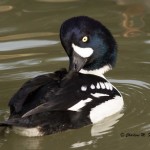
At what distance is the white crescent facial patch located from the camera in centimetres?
789

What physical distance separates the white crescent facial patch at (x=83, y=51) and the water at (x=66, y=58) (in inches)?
28.4

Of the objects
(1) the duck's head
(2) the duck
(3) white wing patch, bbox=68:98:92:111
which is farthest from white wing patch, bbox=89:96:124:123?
(1) the duck's head

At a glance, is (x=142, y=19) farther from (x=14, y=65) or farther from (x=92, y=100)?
(x=92, y=100)

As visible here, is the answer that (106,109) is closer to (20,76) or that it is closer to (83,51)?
(83,51)

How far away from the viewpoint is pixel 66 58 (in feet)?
32.0

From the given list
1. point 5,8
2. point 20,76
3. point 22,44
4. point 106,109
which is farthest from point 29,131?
point 5,8

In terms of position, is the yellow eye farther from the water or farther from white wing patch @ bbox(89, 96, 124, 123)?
the water

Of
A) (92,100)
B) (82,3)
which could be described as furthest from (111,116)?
(82,3)

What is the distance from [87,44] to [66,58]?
173 cm

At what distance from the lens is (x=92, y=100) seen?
299 inches

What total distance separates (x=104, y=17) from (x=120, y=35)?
37.6 inches

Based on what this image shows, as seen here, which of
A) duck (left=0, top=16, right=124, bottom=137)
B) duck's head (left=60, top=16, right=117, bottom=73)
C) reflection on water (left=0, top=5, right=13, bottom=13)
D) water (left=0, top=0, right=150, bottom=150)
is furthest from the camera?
reflection on water (left=0, top=5, right=13, bottom=13)

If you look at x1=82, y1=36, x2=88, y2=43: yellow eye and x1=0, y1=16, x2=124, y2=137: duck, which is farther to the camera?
x1=82, y1=36, x2=88, y2=43: yellow eye

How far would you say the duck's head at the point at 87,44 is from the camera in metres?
7.84
